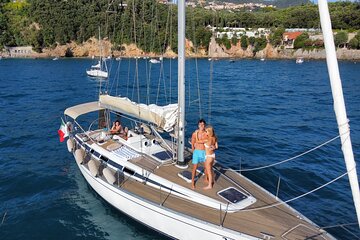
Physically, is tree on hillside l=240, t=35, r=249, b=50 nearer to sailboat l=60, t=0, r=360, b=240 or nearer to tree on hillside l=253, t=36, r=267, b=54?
tree on hillside l=253, t=36, r=267, b=54

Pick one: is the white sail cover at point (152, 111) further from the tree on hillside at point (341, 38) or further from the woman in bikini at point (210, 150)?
the tree on hillside at point (341, 38)

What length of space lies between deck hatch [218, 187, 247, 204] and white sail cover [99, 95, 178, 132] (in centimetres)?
364

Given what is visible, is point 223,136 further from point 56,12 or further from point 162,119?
point 56,12

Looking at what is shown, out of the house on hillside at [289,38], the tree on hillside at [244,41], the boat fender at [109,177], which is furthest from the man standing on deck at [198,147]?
the house on hillside at [289,38]

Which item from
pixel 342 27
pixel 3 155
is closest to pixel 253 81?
pixel 3 155

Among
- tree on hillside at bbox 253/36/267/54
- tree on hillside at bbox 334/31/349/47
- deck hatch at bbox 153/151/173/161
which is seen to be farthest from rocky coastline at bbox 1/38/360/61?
deck hatch at bbox 153/151/173/161

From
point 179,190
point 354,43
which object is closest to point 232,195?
point 179,190

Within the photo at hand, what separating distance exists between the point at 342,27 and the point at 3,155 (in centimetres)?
13022

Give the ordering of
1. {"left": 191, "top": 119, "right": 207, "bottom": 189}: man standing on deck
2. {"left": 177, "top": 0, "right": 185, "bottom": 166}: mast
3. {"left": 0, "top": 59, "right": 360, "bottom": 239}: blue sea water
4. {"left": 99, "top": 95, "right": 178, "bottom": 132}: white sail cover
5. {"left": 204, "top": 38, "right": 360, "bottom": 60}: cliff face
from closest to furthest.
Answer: {"left": 177, "top": 0, "right": 185, "bottom": 166}: mast → {"left": 191, "top": 119, "right": 207, "bottom": 189}: man standing on deck → {"left": 0, "top": 59, "right": 360, "bottom": 239}: blue sea water → {"left": 99, "top": 95, "right": 178, "bottom": 132}: white sail cover → {"left": 204, "top": 38, "right": 360, "bottom": 60}: cliff face

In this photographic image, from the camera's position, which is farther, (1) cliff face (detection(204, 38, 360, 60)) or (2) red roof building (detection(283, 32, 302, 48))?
(2) red roof building (detection(283, 32, 302, 48))

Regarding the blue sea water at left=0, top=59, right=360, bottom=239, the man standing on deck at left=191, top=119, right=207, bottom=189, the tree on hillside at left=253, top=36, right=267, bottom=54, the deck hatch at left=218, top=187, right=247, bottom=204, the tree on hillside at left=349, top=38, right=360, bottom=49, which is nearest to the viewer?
the deck hatch at left=218, top=187, right=247, bottom=204

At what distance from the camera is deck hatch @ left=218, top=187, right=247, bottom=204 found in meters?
10.3

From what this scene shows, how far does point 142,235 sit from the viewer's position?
11.2 metres

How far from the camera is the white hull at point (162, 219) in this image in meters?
9.03
